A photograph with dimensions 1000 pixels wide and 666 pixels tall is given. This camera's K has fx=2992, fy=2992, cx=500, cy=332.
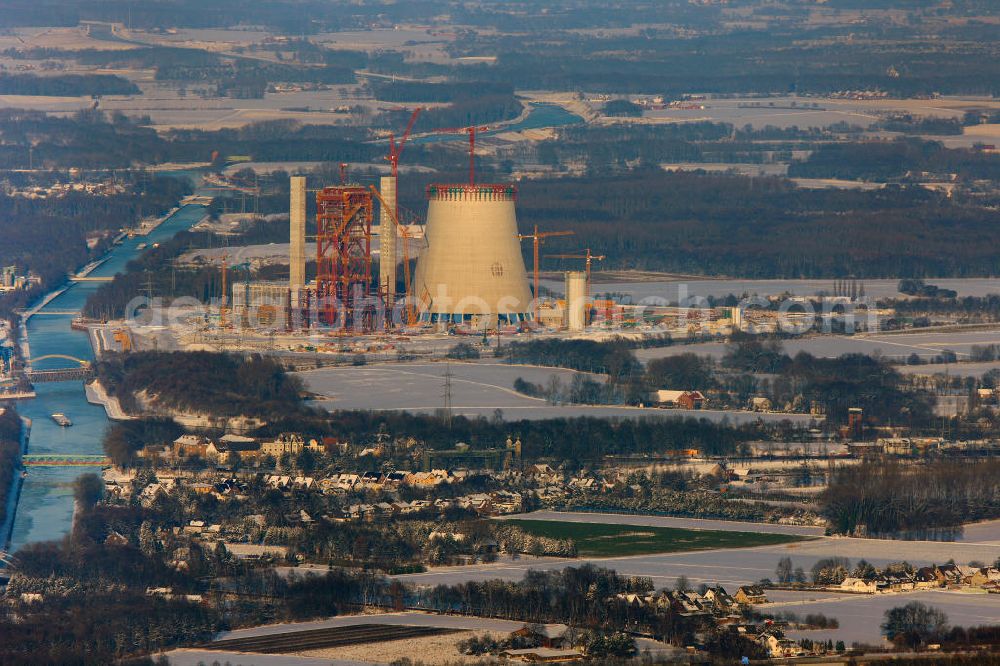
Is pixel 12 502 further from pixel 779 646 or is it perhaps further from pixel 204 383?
pixel 779 646

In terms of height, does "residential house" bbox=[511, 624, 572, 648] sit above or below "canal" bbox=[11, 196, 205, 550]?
below

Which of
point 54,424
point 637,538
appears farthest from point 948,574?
point 54,424

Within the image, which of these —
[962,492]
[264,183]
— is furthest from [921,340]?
[264,183]

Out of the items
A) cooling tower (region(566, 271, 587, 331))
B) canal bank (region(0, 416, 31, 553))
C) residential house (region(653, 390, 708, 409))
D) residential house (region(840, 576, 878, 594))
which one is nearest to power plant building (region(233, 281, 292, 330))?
cooling tower (region(566, 271, 587, 331))

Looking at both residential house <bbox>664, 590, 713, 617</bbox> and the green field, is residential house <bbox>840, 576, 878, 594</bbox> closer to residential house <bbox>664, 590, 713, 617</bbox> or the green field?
residential house <bbox>664, 590, 713, 617</bbox>

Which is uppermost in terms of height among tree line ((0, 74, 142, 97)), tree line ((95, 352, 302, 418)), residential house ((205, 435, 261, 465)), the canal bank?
tree line ((0, 74, 142, 97))

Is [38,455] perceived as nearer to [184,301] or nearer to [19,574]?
[19,574]
